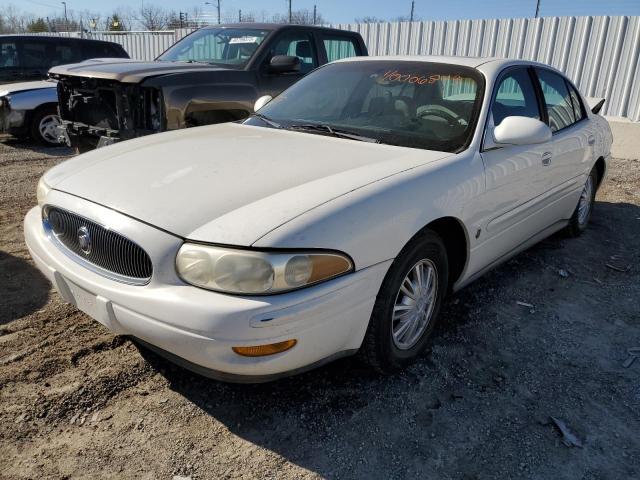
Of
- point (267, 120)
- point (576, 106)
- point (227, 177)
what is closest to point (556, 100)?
point (576, 106)

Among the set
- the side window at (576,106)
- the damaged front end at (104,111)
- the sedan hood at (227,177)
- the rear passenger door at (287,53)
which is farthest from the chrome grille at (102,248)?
the side window at (576,106)

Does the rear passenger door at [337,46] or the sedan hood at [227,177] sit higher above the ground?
the rear passenger door at [337,46]

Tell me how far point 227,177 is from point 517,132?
5.50ft

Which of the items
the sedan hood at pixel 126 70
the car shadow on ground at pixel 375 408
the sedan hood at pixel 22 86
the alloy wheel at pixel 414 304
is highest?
the sedan hood at pixel 126 70

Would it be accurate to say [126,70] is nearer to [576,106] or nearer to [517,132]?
[517,132]

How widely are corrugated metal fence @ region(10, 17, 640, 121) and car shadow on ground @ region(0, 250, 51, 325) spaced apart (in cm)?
913

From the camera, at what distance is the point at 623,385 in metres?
2.81

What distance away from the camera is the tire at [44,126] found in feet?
27.9

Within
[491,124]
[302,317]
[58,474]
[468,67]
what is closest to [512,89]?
[468,67]

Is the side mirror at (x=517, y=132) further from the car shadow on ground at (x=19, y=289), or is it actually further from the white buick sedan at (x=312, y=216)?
the car shadow on ground at (x=19, y=289)

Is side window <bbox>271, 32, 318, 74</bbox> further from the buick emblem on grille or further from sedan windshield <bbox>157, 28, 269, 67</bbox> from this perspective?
the buick emblem on grille

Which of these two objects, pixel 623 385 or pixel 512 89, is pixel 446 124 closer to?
pixel 512 89

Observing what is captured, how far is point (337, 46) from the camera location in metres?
6.86

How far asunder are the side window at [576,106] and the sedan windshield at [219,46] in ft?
11.0
